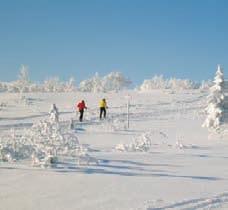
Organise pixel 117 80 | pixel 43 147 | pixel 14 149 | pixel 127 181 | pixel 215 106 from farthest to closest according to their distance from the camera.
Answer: pixel 117 80
pixel 215 106
pixel 14 149
pixel 43 147
pixel 127 181

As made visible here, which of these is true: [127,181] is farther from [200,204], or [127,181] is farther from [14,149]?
[14,149]

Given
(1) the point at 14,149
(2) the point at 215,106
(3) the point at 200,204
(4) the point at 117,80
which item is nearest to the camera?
(3) the point at 200,204

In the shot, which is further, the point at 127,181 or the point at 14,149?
the point at 14,149

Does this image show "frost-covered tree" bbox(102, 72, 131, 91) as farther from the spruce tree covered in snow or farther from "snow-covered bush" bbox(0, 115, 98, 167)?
"snow-covered bush" bbox(0, 115, 98, 167)

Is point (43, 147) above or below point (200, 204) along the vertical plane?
above

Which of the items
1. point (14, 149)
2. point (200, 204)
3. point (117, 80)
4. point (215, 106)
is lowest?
point (200, 204)

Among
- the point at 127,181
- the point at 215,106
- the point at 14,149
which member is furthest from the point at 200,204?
the point at 215,106

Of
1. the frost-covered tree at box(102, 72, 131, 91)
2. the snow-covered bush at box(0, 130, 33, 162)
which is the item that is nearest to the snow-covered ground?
the snow-covered bush at box(0, 130, 33, 162)

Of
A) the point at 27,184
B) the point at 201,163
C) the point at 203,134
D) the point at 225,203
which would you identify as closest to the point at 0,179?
the point at 27,184

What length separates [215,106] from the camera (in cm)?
3481

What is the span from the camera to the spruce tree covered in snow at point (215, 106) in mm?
34188

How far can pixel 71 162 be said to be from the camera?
1434 centimetres

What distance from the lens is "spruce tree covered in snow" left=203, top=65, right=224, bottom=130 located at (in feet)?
112

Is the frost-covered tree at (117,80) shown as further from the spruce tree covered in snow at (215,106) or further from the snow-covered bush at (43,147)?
the snow-covered bush at (43,147)
